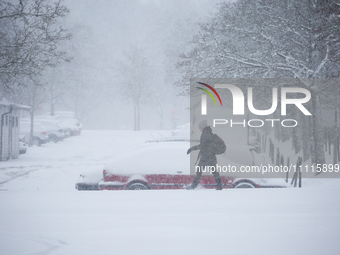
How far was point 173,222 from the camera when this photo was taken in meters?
5.32

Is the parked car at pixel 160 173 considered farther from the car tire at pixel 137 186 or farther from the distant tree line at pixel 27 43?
the distant tree line at pixel 27 43

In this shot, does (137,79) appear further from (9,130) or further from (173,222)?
(173,222)

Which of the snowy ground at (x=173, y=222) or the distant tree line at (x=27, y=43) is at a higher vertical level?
the distant tree line at (x=27, y=43)

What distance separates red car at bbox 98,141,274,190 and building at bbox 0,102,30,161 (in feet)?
34.5

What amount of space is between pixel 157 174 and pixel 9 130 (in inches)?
464

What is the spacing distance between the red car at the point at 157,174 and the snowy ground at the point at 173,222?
0.38 metres

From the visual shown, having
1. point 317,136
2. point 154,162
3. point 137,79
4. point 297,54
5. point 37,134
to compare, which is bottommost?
point 154,162

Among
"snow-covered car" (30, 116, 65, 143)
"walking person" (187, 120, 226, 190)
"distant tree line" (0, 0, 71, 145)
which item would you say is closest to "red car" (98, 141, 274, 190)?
"walking person" (187, 120, 226, 190)

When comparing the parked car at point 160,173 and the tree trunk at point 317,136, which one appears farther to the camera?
the tree trunk at point 317,136

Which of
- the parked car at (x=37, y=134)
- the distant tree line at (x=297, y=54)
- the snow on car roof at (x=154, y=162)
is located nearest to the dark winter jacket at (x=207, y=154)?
the snow on car roof at (x=154, y=162)

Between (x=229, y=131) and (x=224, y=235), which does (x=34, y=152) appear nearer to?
(x=229, y=131)

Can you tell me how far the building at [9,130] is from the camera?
→ 15812 mm

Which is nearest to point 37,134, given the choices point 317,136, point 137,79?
point 317,136

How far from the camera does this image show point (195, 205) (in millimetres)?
6273
